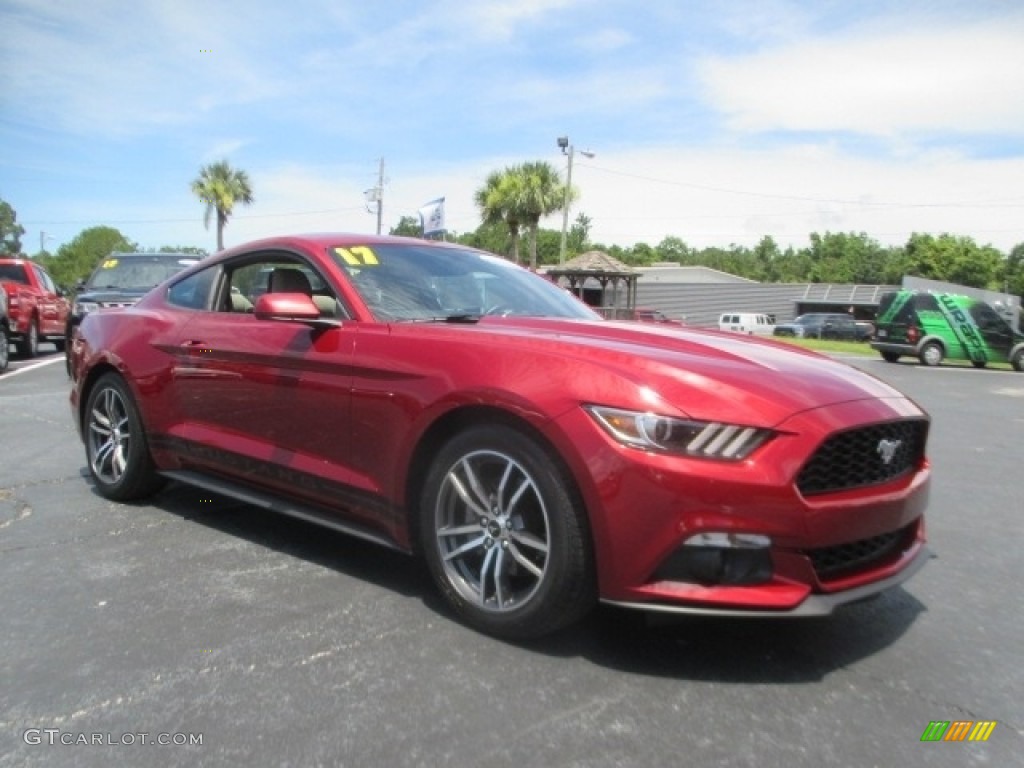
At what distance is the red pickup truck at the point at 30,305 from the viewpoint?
14281mm

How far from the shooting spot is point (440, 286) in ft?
13.3

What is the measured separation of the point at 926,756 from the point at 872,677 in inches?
18.8

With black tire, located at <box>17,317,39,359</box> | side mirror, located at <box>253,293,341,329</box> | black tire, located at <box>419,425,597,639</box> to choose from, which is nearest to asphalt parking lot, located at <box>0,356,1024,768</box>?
black tire, located at <box>419,425,597,639</box>

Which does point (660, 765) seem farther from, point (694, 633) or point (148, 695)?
→ point (148, 695)

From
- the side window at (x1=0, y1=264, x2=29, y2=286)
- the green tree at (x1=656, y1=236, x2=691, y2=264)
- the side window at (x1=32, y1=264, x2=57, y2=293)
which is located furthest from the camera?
the green tree at (x1=656, y1=236, x2=691, y2=264)

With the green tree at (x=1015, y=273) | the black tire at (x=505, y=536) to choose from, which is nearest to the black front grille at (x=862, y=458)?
the black tire at (x=505, y=536)

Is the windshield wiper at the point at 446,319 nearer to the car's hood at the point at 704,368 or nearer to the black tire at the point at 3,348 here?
the car's hood at the point at 704,368

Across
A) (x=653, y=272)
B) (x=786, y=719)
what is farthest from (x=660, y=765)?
(x=653, y=272)

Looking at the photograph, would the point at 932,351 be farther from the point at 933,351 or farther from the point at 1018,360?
the point at 1018,360

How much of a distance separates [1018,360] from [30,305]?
22.0m

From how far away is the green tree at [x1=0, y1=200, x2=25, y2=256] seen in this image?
94625mm

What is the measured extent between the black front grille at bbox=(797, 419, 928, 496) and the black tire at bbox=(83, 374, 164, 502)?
358cm

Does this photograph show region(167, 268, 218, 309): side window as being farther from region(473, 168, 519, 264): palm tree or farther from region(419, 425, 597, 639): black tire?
region(473, 168, 519, 264): palm tree
